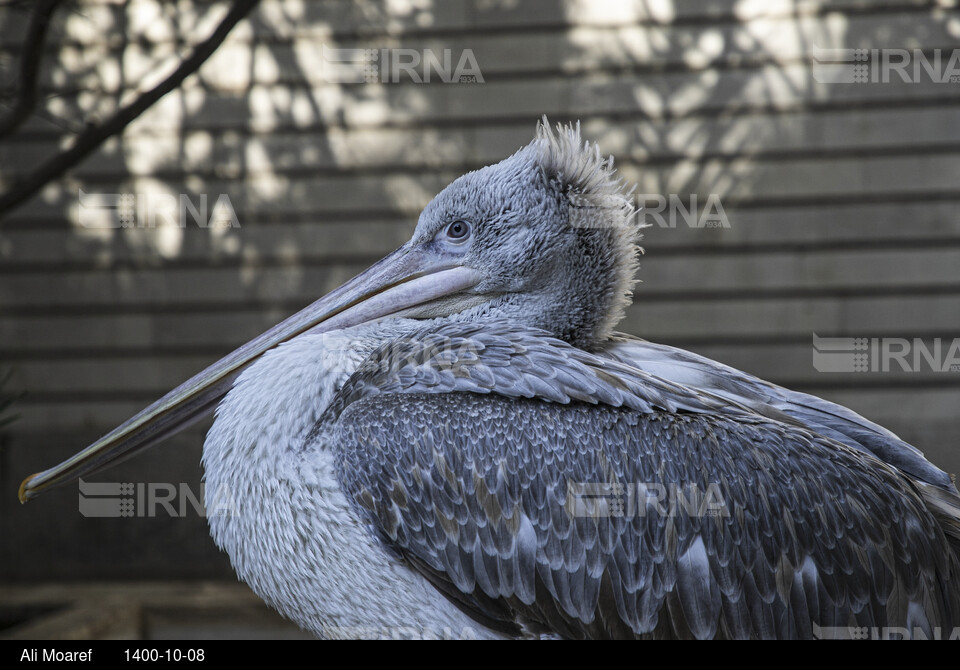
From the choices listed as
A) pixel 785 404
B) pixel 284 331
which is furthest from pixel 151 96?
pixel 785 404

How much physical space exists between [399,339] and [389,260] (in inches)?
13.9

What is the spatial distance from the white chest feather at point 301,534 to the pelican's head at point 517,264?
0.29 m

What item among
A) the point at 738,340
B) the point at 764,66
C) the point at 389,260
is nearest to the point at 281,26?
the point at 764,66

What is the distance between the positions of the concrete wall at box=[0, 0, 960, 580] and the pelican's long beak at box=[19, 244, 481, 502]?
505cm

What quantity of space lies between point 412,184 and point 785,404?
5364 mm

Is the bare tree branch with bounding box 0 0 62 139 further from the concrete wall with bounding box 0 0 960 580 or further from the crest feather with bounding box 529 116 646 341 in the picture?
the concrete wall with bounding box 0 0 960 580

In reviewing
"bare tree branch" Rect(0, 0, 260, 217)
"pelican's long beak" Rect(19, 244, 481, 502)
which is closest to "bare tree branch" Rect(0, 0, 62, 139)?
"bare tree branch" Rect(0, 0, 260, 217)

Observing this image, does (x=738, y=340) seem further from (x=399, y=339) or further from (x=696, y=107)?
(x=399, y=339)

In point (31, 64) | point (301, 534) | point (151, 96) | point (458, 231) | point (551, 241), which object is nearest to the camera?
point (301, 534)

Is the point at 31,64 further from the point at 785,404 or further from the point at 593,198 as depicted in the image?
the point at 785,404

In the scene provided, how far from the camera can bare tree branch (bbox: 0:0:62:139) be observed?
10.8 ft

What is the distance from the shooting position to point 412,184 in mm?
7258

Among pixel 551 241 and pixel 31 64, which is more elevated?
pixel 31 64

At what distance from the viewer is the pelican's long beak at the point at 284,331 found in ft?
6.83
